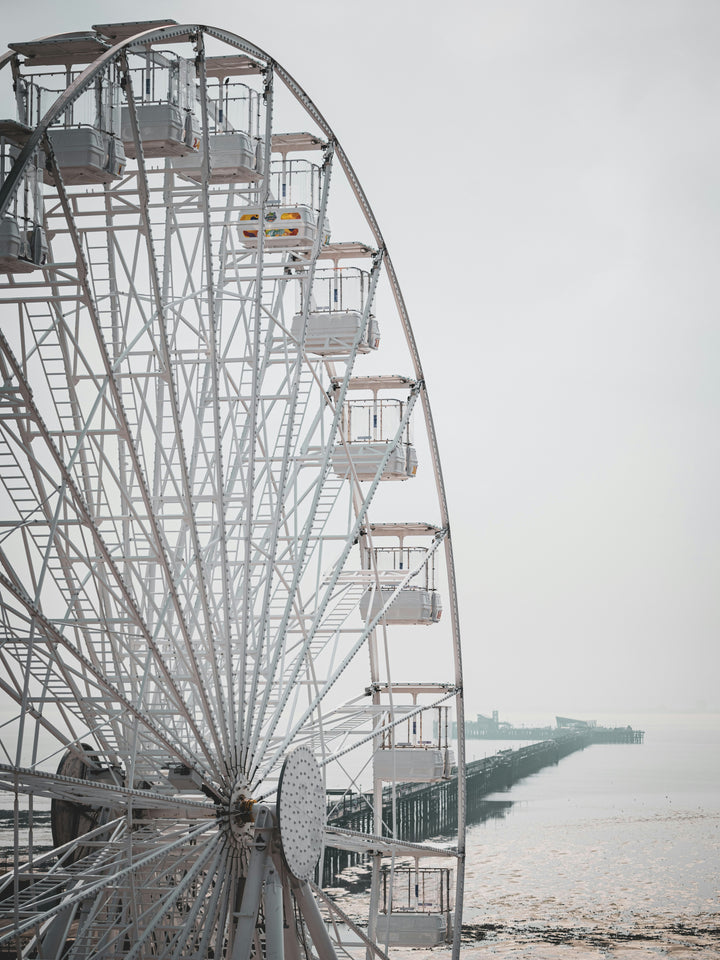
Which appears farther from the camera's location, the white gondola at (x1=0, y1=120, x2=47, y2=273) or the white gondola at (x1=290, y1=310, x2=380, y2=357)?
the white gondola at (x1=290, y1=310, x2=380, y2=357)

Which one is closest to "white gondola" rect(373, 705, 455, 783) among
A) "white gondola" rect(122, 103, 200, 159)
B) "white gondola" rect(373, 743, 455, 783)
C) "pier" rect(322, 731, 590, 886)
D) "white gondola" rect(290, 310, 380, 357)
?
"white gondola" rect(373, 743, 455, 783)

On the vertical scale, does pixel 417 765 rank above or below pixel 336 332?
below

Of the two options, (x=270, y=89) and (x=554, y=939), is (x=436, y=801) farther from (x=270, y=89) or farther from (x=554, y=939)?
(x=270, y=89)

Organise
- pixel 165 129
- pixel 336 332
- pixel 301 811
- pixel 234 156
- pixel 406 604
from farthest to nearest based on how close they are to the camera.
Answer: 1. pixel 406 604
2. pixel 336 332
3. pixel 234 156
4. pixel 165 129
5. pixel 301 811

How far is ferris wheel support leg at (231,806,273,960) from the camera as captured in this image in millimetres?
15422

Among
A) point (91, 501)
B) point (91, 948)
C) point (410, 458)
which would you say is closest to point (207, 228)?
point (91, 501)

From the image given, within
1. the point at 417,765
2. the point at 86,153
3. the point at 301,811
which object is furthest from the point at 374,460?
the point at 86,153

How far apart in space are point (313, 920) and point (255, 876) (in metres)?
1.13

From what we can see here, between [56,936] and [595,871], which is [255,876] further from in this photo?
[595,871]

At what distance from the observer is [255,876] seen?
15.7 m

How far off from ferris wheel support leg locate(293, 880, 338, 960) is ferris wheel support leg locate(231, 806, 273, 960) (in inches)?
26.1

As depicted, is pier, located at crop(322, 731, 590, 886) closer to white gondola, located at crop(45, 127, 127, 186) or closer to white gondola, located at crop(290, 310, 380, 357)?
white gondola, located at crop(290, 310, 380, 357)

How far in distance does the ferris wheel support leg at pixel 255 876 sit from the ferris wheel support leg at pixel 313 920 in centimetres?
66

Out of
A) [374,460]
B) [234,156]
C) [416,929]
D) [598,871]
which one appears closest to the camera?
[234,156]
